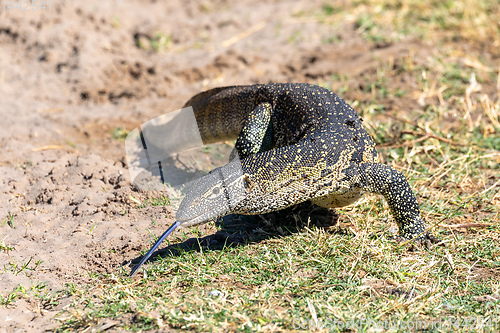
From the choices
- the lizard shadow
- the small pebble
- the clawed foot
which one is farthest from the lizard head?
the clawed foot

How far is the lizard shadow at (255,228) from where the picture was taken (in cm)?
400

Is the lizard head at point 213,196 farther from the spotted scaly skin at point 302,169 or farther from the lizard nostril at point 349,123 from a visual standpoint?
the lizard nostril at point 349,123

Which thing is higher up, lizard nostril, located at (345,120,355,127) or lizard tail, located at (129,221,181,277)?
lizard nostril, located at (345,120,355,127)

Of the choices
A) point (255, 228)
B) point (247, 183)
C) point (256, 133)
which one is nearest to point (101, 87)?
point (256, 133)

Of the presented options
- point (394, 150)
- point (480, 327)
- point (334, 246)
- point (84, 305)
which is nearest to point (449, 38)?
point (394, 150)

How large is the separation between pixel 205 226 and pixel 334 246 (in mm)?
1150

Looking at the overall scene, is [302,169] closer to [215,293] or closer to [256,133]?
[256,133]

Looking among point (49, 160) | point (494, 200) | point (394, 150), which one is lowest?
point (494, 200)

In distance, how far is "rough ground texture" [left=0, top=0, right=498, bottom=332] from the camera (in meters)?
4.02

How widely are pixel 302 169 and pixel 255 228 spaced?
732 millimetres

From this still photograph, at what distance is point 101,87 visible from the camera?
732 centimetres

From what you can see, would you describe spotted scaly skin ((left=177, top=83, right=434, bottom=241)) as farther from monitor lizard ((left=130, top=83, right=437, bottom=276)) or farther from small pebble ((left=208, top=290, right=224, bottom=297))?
small pebble ((left=208, top=290, right=224, bottom=297))

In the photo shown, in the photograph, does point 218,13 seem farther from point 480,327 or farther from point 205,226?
point 480,327

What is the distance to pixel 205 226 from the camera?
4289 mm
